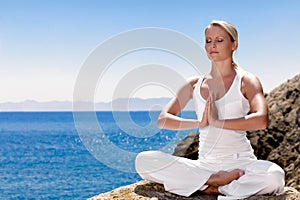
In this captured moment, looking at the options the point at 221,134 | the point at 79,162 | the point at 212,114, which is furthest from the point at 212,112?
the point at 79,162

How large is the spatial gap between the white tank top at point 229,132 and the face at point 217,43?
28cm

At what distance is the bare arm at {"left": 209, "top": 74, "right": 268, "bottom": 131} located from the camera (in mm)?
4789

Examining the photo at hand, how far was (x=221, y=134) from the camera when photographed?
506cm

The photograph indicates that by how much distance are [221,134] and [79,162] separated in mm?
48385

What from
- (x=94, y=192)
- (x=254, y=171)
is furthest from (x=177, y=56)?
(x=94, y=192)

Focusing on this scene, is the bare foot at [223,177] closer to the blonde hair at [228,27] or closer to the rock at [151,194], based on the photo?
the rock at [151,194]

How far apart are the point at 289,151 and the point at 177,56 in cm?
463

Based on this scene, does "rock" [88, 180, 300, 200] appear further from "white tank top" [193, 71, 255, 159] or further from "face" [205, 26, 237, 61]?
"face" [205, 26, 237, 61]

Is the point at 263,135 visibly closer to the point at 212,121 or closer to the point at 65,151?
the point at 212,121

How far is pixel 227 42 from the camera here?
5062 mm

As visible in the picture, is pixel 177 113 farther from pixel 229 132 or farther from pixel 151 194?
pixel 151 194

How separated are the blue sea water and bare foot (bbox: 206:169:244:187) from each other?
524 mm

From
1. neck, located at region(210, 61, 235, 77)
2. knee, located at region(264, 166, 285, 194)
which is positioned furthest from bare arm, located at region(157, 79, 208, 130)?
knee, located at region(264, 166, 285, 194)

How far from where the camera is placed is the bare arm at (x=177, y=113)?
16.5 feet
